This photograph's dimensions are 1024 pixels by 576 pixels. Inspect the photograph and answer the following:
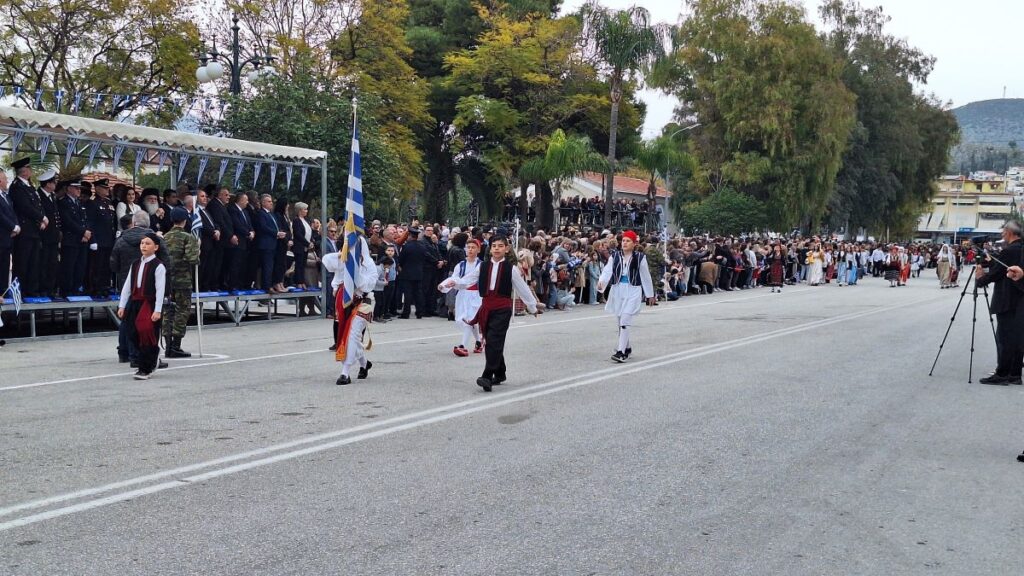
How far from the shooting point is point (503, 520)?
5.92 m

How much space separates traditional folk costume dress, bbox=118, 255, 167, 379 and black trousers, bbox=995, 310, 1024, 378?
383 inches

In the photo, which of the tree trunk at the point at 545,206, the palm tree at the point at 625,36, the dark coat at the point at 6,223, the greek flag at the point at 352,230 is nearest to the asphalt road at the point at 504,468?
the greek flag at the point at 352,230

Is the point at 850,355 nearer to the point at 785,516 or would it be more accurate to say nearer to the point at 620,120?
the point at 785,516

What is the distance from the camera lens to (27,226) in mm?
14773

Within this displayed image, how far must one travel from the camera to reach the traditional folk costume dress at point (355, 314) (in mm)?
11062

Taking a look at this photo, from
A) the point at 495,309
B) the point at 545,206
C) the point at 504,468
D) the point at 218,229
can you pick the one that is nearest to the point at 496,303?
the point at 495,309

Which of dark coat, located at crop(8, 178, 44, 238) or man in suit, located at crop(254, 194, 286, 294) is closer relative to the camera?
dark coat, located at crop(8, 178, 44, 238)

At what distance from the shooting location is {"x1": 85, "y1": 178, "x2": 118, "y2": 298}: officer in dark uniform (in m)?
16.0

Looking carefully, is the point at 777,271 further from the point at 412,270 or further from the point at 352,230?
the point at 352,230

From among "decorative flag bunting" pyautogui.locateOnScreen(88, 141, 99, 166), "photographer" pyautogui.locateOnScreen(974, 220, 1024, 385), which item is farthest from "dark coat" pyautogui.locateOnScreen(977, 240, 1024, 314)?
"decorative flag bunting" pyautogui.locateOnScreen(88, 141, 99, 166)

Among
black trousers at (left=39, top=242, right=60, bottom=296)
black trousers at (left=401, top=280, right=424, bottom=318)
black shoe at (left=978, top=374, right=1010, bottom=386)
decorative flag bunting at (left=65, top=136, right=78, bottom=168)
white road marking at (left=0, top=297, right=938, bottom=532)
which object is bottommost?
black shoe at (left=978, top=374, right=1010, bottom=386)

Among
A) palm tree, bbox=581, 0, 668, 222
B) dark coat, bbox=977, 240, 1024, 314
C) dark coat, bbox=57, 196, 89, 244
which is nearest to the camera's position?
dark coat, bbox=977, 240, 1024, 314

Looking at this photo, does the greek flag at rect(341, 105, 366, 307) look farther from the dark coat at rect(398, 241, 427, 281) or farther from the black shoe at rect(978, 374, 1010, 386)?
the dark coat at rect(398, 241, 427, 281)

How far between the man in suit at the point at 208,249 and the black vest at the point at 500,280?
7.42 m
